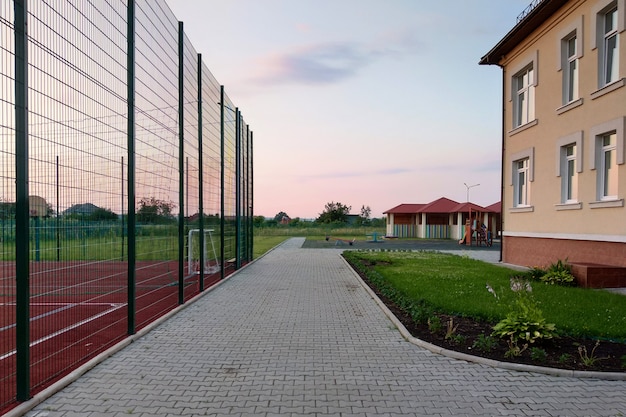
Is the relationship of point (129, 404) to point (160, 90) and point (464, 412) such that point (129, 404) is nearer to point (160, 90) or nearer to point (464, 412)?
point (464, 412)

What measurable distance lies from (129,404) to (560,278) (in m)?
10.5

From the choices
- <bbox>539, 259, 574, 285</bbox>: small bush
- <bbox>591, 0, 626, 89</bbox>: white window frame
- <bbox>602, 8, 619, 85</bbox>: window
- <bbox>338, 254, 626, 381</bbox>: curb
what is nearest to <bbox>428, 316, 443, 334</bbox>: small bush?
<bbox>338, 254, 626, 381</bbox>: curb

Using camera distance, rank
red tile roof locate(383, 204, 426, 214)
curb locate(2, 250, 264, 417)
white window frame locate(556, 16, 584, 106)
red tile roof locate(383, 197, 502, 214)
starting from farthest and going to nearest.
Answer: red tile roof locate(383, 204, 426, 214) → red tile roof locate(383, 197, 502, 214) → white window frame locate(556, 16, 584, 106) → curb locate(2, 250, 264, 417)

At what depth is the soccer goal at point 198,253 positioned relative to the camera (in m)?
12.2

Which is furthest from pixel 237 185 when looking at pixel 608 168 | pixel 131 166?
pixel 608 168

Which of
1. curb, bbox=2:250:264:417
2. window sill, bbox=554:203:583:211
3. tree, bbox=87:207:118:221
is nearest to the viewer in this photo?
curb, bbox=2:250:264:417

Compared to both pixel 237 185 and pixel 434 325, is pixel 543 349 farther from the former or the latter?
pixel 237 185

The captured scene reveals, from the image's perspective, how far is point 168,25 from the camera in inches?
330

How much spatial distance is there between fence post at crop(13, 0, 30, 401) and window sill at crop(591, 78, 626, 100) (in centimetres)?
1160

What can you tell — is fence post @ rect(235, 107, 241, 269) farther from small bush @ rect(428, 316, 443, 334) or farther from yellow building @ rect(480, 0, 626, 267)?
small bush @ rect(428, 316, 443, 334)

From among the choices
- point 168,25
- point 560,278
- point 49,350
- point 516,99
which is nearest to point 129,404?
point 49,350

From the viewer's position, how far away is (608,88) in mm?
10930

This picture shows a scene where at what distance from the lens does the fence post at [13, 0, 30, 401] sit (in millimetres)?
3967

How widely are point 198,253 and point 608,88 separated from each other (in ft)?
37.8
